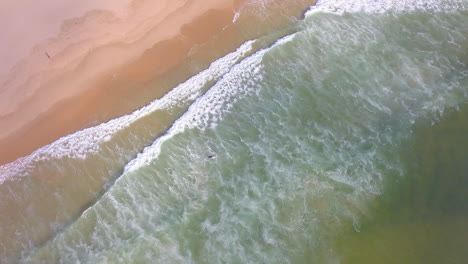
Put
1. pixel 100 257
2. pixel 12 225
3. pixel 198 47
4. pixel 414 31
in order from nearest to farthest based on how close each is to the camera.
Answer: pixel 100 257
pixel 12 225
pixel 198 47
pixel 414 31

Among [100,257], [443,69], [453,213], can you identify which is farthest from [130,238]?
[443,69]

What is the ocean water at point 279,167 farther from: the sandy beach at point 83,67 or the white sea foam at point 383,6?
the white sea foam at point 383,6

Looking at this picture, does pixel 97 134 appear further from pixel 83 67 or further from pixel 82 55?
pixel 82 55

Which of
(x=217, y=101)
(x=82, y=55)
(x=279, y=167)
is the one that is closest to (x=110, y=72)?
(x=82, y=55)

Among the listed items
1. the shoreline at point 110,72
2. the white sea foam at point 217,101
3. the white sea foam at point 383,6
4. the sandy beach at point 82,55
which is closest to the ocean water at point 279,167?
the white sea foam at point 217,101

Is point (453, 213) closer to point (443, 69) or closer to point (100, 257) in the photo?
point (443, 69)

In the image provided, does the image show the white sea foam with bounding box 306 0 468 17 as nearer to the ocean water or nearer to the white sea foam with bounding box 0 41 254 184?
the ocean water

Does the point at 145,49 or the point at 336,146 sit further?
the point at 145,49
